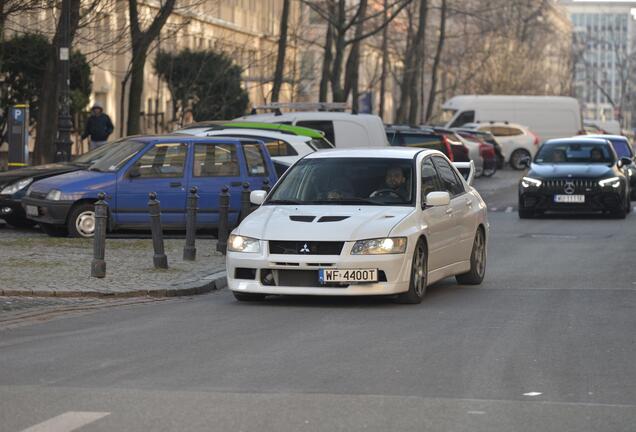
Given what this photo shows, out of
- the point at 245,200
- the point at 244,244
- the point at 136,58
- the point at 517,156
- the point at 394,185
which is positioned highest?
the point at 136,58

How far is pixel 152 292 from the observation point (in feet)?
48.7

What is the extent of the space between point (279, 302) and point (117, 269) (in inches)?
132

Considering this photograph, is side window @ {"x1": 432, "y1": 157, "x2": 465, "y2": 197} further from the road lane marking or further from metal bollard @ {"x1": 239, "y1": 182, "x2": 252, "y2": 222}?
the road lane marking

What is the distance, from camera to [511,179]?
1983 inches

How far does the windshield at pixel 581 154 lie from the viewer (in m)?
29.9

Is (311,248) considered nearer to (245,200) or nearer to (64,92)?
(245,200)

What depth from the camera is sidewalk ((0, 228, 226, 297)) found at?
14.8 metres

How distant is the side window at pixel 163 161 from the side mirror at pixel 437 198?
25.7ft

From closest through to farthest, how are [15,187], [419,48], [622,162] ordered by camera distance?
[15,187]
[622,162]
[419,48]

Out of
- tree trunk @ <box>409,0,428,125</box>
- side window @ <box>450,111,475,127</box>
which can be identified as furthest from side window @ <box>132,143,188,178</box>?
side window @ <box>450,111,475,127</box>

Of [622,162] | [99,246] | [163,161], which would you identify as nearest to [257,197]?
[99,246]

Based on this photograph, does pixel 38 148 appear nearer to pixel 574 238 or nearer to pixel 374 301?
pixel 574 238

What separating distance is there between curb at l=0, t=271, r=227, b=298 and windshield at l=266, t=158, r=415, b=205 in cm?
129

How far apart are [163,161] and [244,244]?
26.1 ft
